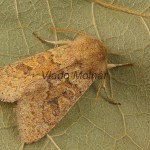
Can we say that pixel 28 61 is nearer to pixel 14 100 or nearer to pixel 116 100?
pixel 14 100

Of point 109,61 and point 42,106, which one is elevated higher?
point 109,61

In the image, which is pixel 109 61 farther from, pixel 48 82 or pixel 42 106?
pixel 42 106

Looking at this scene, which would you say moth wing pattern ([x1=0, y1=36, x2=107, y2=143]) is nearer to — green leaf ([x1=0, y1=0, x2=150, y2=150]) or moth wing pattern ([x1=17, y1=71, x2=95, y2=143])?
moth wing pattern ([x1=17, y1=71, x2=95, y2=143])

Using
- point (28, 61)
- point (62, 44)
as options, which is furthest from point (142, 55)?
point (28, 61)

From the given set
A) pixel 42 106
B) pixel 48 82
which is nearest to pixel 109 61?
pixel 48 82

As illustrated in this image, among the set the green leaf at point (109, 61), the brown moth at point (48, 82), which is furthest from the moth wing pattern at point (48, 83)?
the green leaf at point (109, 61)

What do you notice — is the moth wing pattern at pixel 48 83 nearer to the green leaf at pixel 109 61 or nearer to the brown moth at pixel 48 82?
the brown moth at pixel 48 82

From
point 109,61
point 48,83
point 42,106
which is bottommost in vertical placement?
point 42,106

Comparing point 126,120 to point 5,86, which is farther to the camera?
point 126,120
